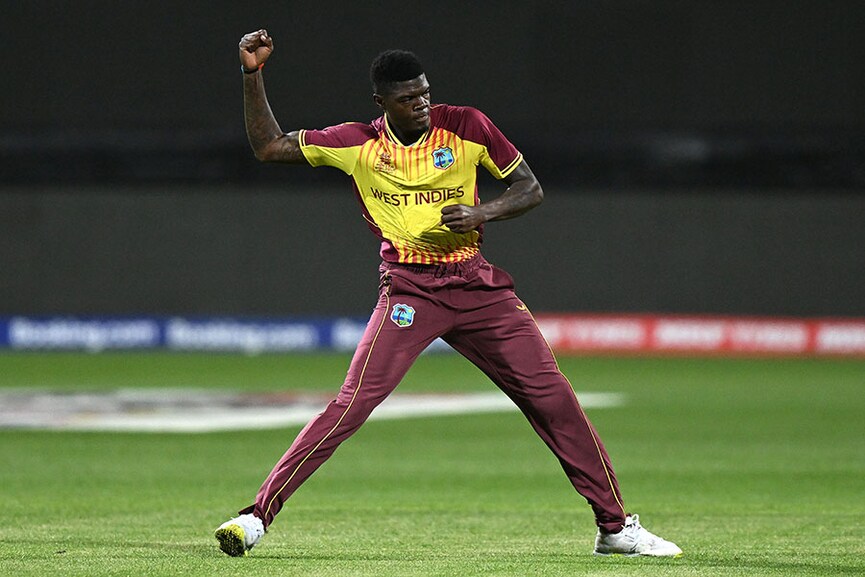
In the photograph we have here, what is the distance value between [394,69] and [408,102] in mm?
145

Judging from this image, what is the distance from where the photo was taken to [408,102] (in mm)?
6027

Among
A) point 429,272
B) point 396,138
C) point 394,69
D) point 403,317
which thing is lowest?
point 403,317

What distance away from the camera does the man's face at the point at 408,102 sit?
602cm

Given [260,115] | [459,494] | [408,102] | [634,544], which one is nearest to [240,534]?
[634,544]

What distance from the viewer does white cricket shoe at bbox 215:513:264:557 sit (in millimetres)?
5855

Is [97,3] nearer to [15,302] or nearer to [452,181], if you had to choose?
[15,302]

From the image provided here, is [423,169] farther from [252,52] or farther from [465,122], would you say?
[252,52]

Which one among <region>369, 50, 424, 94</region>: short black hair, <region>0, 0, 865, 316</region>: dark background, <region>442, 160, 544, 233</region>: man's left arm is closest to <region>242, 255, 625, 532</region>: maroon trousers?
<region>442, 160, 544, 233</region>: man's left arm

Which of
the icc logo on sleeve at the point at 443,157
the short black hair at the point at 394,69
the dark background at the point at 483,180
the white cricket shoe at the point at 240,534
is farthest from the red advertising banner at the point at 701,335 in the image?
the white cricket shoe at the point at 240,534

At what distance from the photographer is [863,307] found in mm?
22859

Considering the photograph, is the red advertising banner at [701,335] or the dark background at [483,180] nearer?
the dark background at [483,180]

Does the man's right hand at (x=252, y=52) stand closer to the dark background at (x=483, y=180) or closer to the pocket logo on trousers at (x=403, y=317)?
the pocket logo on trousers at (x=403, y=317)

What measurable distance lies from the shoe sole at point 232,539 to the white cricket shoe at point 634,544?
1536 mm

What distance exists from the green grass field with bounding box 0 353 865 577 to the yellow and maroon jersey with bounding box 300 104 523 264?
4.34 feet
